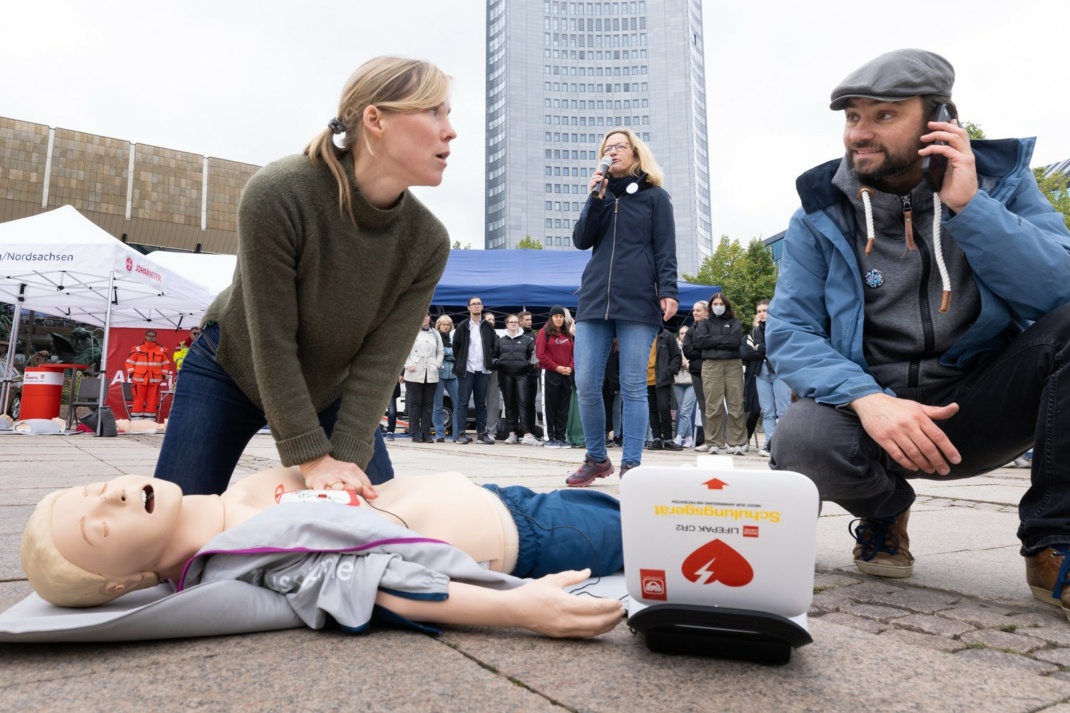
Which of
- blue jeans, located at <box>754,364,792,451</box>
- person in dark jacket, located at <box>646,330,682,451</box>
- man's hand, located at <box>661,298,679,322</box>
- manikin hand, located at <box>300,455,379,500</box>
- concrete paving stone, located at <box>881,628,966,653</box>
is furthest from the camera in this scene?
person in dark jacket, located at <box>646,330,682,451</box>

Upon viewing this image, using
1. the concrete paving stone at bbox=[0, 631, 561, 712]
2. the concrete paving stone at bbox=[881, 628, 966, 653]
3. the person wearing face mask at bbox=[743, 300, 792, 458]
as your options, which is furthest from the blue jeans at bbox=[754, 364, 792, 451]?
the concrete paving stone at bbox=[0, 631, 561, 712]

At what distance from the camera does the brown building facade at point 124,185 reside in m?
32.2

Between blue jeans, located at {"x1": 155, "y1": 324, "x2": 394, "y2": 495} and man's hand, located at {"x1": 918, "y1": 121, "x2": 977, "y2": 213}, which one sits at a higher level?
man's hand, located at {"x1": 918, "y1": 121, "x2": 977, "y2": 213}

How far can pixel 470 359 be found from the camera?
1037cm

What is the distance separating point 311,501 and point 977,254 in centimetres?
173

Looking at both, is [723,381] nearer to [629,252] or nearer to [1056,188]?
[629,252]

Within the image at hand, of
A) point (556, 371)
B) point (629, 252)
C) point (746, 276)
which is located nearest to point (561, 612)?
point (629, 252)

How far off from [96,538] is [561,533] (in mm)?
1005

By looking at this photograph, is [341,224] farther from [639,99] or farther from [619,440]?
[639,99]

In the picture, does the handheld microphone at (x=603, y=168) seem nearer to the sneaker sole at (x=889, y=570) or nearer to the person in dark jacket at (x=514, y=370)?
the sneaker sole at (x=889, y=570)

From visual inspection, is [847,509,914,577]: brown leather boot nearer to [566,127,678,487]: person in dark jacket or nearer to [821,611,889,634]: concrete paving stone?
[821,611,889,634]: concrete paving stone

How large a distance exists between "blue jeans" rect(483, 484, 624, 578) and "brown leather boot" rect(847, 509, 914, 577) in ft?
2.51

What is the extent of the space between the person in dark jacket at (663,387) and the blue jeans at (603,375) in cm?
518

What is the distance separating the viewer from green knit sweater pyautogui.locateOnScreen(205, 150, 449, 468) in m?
2.01
